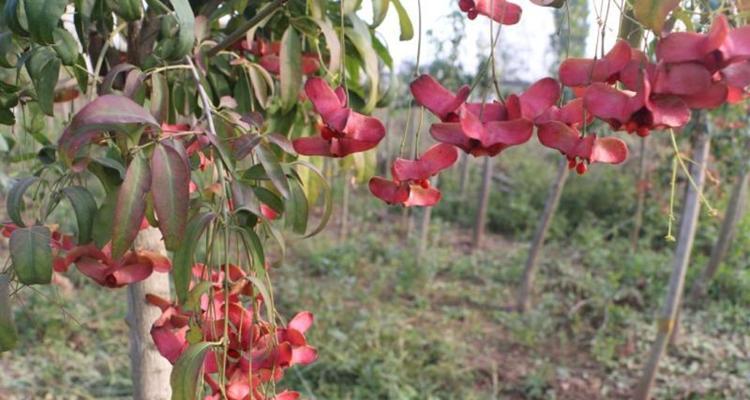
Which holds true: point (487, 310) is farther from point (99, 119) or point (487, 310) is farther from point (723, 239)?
point (99, 119)

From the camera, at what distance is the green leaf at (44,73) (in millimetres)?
635

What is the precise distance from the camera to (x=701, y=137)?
94.0 inches

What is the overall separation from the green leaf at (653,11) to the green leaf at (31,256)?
1.47 ft

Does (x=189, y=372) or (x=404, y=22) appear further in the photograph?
(x=404, y=22)

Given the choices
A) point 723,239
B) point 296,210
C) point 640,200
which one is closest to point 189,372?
point 296,210

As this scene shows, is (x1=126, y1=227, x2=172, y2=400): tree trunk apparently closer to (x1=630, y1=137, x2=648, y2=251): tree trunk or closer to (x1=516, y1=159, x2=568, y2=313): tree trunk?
(x1=516, y1=159, x2=568, y2=313): tree trunk

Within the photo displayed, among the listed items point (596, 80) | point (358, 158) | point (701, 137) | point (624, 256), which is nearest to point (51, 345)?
point (358, 158)

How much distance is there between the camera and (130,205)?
0.47 meters

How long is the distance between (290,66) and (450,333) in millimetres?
2764

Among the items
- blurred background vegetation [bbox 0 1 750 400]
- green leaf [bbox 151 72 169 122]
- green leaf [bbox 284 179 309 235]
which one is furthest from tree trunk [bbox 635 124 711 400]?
green leaf [bbox 151 72 169 122]

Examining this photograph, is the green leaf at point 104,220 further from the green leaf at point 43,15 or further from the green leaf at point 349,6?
the green leaf at point 349,6

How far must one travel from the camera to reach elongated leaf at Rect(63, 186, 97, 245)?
1.85 feet

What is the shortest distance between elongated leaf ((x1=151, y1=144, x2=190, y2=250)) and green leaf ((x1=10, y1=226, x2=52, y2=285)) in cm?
14

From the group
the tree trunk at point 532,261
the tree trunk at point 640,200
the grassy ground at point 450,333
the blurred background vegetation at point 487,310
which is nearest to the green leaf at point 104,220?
the blurred background vegetation at point 487,310
